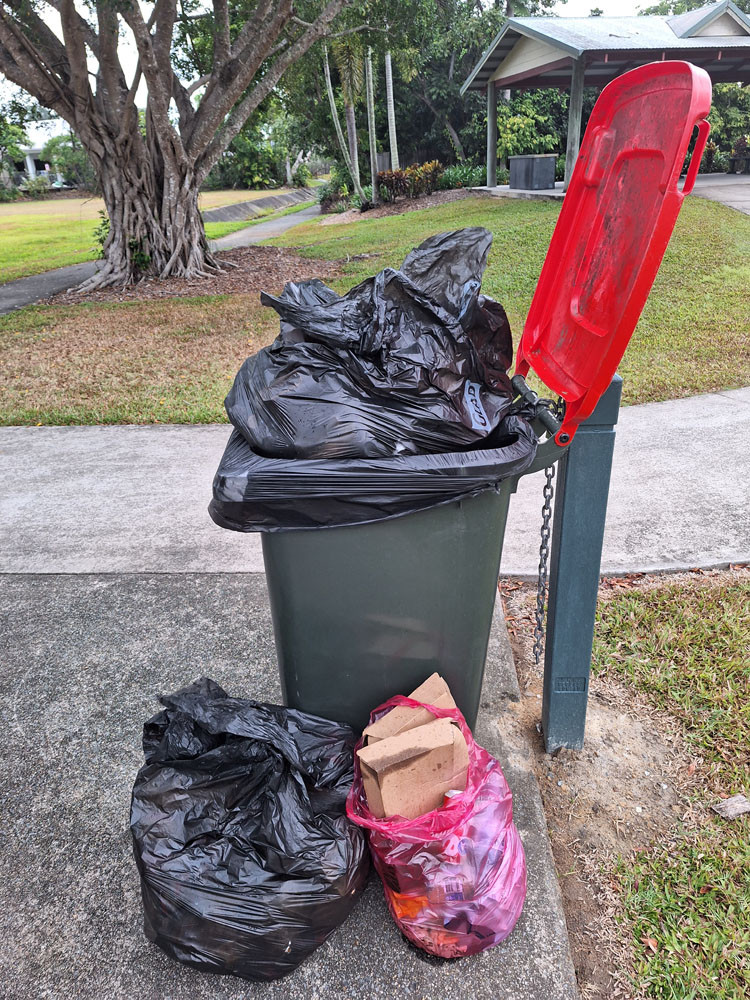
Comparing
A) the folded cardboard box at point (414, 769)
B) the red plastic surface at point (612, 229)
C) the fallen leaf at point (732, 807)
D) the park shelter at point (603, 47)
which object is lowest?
the fallen leaf at point (732, 807)

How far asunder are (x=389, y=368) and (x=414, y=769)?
3.10 feet

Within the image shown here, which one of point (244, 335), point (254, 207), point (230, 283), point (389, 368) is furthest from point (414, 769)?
point (254, 207)

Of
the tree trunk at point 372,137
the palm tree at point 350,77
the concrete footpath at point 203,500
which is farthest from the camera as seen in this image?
the tree trunk at point 372,137

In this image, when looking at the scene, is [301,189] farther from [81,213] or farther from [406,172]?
[406,172]

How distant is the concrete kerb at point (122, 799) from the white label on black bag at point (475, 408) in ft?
3.82

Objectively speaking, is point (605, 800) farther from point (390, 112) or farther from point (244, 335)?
point (390, 112)

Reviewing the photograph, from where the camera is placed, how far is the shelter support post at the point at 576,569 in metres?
2.01

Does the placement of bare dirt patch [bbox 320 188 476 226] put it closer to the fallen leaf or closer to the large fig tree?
the large fig tree

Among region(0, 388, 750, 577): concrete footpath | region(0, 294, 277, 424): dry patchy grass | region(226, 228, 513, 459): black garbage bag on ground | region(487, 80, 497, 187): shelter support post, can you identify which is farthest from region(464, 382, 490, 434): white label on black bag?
region(487, 80, 497, 187): shelter support post

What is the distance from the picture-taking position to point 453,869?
5.50 feet

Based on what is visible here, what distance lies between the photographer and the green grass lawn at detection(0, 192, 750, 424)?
599 cm

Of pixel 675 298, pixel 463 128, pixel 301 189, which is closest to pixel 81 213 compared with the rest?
pixel 301 189

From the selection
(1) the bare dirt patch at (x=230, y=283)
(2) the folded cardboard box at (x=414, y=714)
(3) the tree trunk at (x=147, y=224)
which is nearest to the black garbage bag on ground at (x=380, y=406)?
(2) the folded cardboard box at (x=414, y=714)

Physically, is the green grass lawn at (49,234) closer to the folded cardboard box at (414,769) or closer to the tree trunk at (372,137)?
the tree trunk at (372,137)
